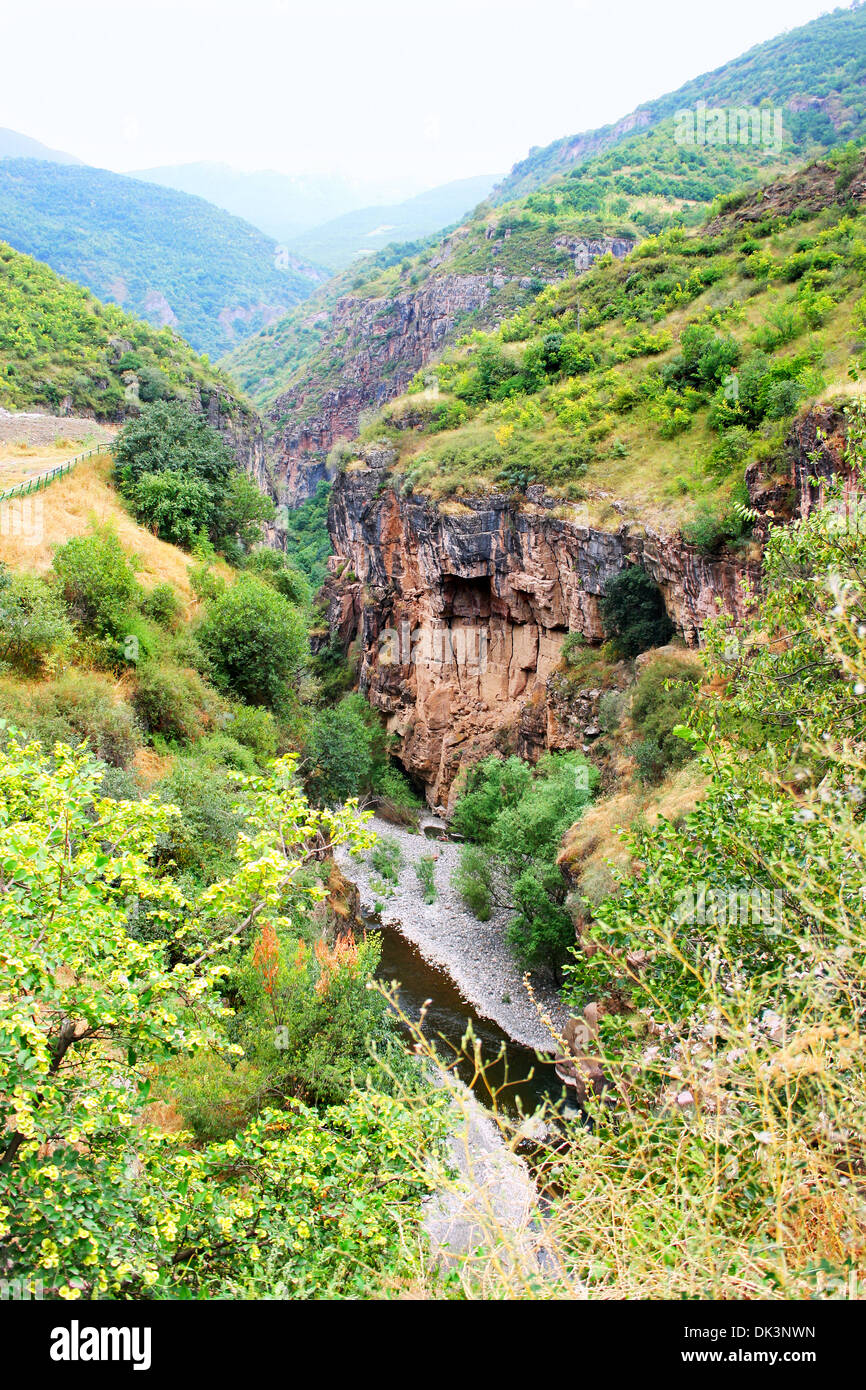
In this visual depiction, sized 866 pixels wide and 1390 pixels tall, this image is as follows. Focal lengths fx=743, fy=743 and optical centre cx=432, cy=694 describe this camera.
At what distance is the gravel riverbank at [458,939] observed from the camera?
66.6 ft

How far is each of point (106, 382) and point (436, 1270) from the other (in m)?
39.0

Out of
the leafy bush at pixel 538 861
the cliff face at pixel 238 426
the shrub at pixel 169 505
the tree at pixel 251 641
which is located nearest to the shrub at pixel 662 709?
the leafy bush at pixel 538 861

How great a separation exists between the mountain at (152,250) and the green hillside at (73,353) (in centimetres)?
7016

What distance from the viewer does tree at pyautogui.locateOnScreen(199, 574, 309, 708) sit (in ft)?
65.8

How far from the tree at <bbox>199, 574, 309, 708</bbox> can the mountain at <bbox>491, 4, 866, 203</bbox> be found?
65398 mm

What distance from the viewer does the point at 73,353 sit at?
34.9 m

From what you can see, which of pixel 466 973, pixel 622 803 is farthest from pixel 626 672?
pixel 466 973

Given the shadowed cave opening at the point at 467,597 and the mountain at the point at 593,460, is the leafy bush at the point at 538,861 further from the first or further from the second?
the shadowed cave opening at the point at 467,597

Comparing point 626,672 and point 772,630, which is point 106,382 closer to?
point 626,672

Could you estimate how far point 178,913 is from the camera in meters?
6.22

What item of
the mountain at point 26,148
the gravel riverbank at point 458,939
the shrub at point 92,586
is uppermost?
the mountain at point 26,148

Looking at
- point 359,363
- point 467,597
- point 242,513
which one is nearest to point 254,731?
point 242,513

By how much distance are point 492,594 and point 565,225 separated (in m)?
43.1

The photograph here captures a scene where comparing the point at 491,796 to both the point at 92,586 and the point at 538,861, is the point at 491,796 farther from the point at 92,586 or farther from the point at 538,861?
the point at 92,586
